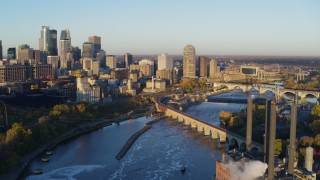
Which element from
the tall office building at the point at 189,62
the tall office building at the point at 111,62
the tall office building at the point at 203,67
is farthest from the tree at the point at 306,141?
the tall office building at the point at 111,62

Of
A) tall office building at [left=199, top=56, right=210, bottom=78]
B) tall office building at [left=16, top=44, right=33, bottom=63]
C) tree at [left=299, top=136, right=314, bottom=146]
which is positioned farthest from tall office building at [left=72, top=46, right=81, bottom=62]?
tree at [left=299, top=136, right=314, bottom=146]

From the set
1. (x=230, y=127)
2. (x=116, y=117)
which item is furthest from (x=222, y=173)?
(x=116, y=117)

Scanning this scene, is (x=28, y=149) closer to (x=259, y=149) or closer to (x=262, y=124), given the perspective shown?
(x=259, y=149)

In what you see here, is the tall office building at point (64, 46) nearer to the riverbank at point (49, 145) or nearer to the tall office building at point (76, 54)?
the tall office building at point (76, 54)

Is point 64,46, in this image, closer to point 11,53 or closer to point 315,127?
point 11,53

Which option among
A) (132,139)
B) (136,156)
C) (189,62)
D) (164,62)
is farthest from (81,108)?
(164,62)

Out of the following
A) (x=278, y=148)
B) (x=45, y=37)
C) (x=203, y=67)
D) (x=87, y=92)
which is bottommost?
(x=278, y=148)
